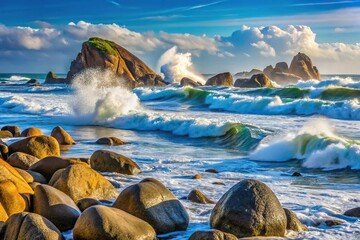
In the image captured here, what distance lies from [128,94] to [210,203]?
18817 millimetres

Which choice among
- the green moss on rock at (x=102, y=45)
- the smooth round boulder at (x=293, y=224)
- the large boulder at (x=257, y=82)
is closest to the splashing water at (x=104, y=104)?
the smooth round boulder at (x=293, y=224)

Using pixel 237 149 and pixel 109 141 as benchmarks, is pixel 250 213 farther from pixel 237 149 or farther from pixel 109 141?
pixel 109 141

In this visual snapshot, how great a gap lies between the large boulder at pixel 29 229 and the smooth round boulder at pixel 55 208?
2.27 ft

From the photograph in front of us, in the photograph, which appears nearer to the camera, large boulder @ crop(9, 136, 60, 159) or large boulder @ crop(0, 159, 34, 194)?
large boulder @ crop(0, 159, 34, 194)

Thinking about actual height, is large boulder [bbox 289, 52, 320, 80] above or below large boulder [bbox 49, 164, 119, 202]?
above

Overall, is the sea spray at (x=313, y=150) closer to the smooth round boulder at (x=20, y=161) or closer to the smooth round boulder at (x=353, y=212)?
the smooth round boulder at (x=353, y=212)

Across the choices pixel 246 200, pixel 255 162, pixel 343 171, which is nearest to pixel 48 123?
pixel 255 162

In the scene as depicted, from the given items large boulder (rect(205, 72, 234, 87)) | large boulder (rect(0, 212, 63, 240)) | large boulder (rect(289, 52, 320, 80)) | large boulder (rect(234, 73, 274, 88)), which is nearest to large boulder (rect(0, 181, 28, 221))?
large boulder (rect(0, 212, 63, 240))

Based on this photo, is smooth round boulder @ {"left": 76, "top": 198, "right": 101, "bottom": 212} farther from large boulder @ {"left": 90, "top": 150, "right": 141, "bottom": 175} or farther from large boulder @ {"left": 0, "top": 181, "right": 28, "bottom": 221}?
large boulder @ {"left": 90, "top": 150, "right": 141, "bottom": 175}

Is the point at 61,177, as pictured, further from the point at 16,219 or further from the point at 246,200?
the point at 246,200

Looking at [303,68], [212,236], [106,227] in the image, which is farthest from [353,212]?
[303,68]

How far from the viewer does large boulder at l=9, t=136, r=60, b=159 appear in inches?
457

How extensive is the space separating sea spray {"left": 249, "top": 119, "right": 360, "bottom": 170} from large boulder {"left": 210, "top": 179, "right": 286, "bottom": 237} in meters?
6.28

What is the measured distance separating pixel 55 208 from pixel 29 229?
3.18 ft
